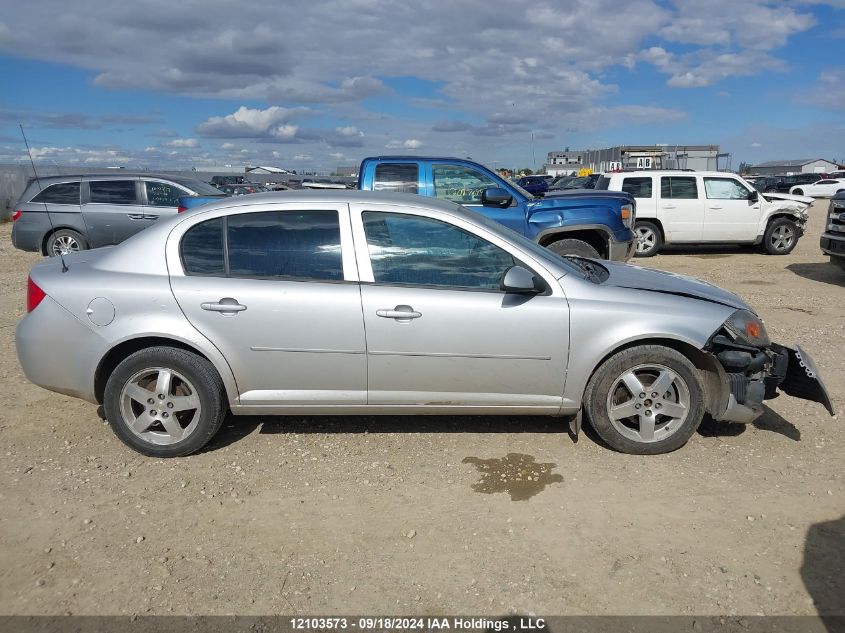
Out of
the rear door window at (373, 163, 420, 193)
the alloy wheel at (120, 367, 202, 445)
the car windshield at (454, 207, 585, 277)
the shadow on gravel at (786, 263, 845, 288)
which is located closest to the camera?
the alloy wheel at (120, 367, 202, 445)

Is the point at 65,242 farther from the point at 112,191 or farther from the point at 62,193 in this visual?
the point at 112,191

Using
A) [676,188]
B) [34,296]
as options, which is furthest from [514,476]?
[676,188]

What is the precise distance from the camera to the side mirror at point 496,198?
8023mm

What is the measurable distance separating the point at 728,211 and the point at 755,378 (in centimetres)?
1039

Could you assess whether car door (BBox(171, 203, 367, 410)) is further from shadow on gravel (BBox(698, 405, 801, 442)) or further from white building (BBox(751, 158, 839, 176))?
white building (BBox(751, 158, 839, 176))

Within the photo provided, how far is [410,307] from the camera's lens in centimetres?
390

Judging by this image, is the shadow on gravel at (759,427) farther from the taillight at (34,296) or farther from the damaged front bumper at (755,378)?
the taillight at (34,296)

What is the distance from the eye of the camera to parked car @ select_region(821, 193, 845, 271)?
1008 cm

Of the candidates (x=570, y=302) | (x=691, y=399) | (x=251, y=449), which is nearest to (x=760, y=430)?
(x=691, y=399)

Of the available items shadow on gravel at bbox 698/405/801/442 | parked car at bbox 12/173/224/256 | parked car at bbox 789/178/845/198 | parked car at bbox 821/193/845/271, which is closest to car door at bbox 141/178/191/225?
parked car at bbox 12/173/224/256

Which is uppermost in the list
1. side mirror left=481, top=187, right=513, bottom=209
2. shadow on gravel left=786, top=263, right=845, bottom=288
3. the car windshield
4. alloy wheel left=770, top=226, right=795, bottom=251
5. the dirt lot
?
side mirror left=481, top=187, right=513, bottom=209

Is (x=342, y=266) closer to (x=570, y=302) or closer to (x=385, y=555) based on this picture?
(x=570, y=302)

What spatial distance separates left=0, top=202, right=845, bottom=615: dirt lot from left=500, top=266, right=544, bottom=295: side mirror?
109cm

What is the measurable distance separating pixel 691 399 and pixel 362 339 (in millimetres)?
2076
